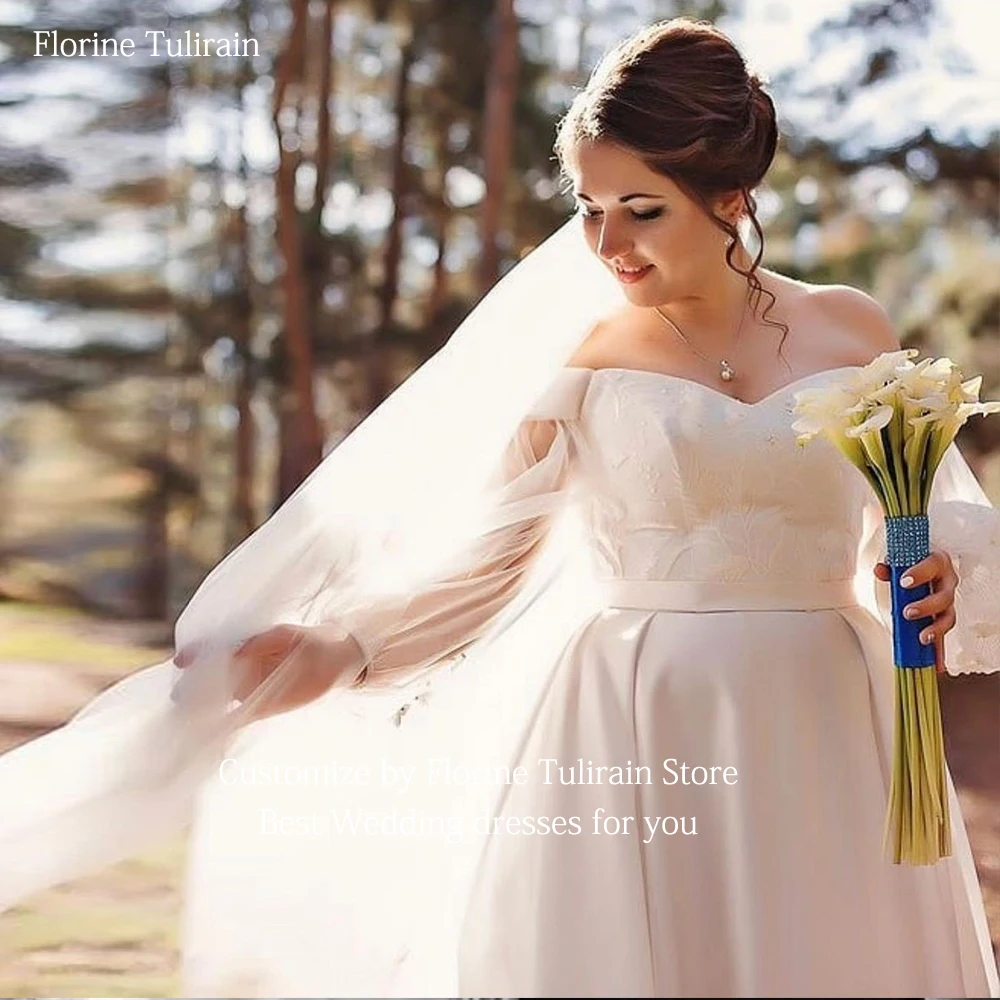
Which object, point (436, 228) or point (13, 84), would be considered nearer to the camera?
point (13, 84)

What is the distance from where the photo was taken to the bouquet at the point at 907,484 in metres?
1.49

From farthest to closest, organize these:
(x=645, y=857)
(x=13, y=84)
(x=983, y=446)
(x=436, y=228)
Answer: (x=436, y=228) < (x=13, y=84) < (x=983, y=446) < (x=645, y=857)

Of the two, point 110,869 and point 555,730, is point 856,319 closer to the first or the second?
point 555,730

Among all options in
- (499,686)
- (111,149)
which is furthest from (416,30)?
(499,686)

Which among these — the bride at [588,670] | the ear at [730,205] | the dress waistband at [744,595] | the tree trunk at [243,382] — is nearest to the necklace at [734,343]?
the bride at [588,670]

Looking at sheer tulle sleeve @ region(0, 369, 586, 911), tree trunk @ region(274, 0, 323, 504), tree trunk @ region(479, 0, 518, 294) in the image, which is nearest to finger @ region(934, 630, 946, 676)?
sheer tulle sleeve @ region(0, 369, 586, 911)

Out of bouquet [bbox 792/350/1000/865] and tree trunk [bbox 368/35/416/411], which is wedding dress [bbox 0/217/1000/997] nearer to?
bouquet [bbox 792/350/1000/865]

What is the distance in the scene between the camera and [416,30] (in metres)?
7.30

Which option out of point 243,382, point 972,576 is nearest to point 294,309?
point 243,382

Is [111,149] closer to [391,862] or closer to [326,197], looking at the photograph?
[326,197]

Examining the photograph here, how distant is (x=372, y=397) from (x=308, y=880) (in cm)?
554

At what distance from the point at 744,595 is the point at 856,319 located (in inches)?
15.5

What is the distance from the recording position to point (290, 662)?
5.52ft

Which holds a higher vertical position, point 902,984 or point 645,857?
point 645,857
